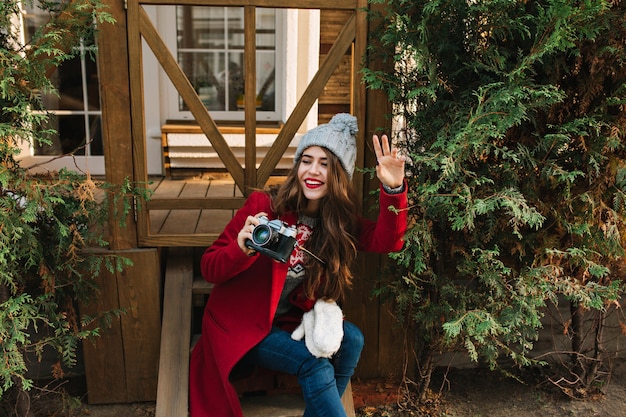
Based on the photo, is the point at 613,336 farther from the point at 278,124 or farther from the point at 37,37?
the point at 37,37

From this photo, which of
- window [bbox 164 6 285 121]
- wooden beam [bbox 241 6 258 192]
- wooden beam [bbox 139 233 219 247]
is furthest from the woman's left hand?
window [bbox 164 6 285 121]

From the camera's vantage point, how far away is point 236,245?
222 cm

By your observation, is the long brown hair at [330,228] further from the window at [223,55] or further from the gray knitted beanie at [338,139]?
the window at [223,55]

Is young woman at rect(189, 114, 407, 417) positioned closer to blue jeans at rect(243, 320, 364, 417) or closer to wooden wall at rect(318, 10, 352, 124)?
blue jeans at rect(243, 320, 364, 417)

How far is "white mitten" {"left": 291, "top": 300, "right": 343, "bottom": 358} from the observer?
7.38 feet

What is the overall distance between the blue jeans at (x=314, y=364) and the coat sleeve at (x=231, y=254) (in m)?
0.30

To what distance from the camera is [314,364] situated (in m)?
2.26

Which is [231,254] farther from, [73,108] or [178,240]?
[73,108]

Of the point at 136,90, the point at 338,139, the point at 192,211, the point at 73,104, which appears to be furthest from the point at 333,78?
the point at 338,139

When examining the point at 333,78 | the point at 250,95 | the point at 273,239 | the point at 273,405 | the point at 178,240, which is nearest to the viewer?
the point at 273,239

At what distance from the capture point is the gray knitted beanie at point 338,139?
229 centimetres

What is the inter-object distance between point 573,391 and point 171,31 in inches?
136

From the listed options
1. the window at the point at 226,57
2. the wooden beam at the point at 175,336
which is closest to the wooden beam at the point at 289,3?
the wooden beam at the point at 175,336

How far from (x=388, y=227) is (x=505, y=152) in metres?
0.52
